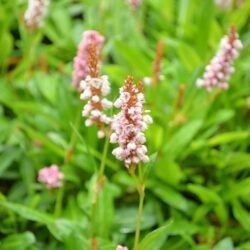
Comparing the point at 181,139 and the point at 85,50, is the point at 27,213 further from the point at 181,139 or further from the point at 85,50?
the point at 181,139

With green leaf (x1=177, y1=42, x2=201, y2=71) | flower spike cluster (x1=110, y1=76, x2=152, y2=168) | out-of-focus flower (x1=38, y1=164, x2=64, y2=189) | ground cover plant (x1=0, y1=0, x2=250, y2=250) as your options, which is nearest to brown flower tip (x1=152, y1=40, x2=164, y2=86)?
ground cover plant (x1=0, y1=0, x2=250, y2=250)

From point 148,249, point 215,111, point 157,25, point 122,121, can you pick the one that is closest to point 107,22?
point 157,25

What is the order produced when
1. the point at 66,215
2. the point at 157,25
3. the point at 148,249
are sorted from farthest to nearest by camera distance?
the point at 157,25
the point at 66,215
the point at 148,249

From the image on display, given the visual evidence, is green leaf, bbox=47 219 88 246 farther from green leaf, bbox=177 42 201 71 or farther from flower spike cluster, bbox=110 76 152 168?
green leaf, bbox=177 42 201 71

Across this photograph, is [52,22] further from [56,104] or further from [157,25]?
[56,104]

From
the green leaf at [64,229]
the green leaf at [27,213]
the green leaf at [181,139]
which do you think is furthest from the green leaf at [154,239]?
the green leaf at [181,139]

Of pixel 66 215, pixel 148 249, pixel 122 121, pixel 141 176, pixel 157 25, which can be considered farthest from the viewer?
pixel 157 25
